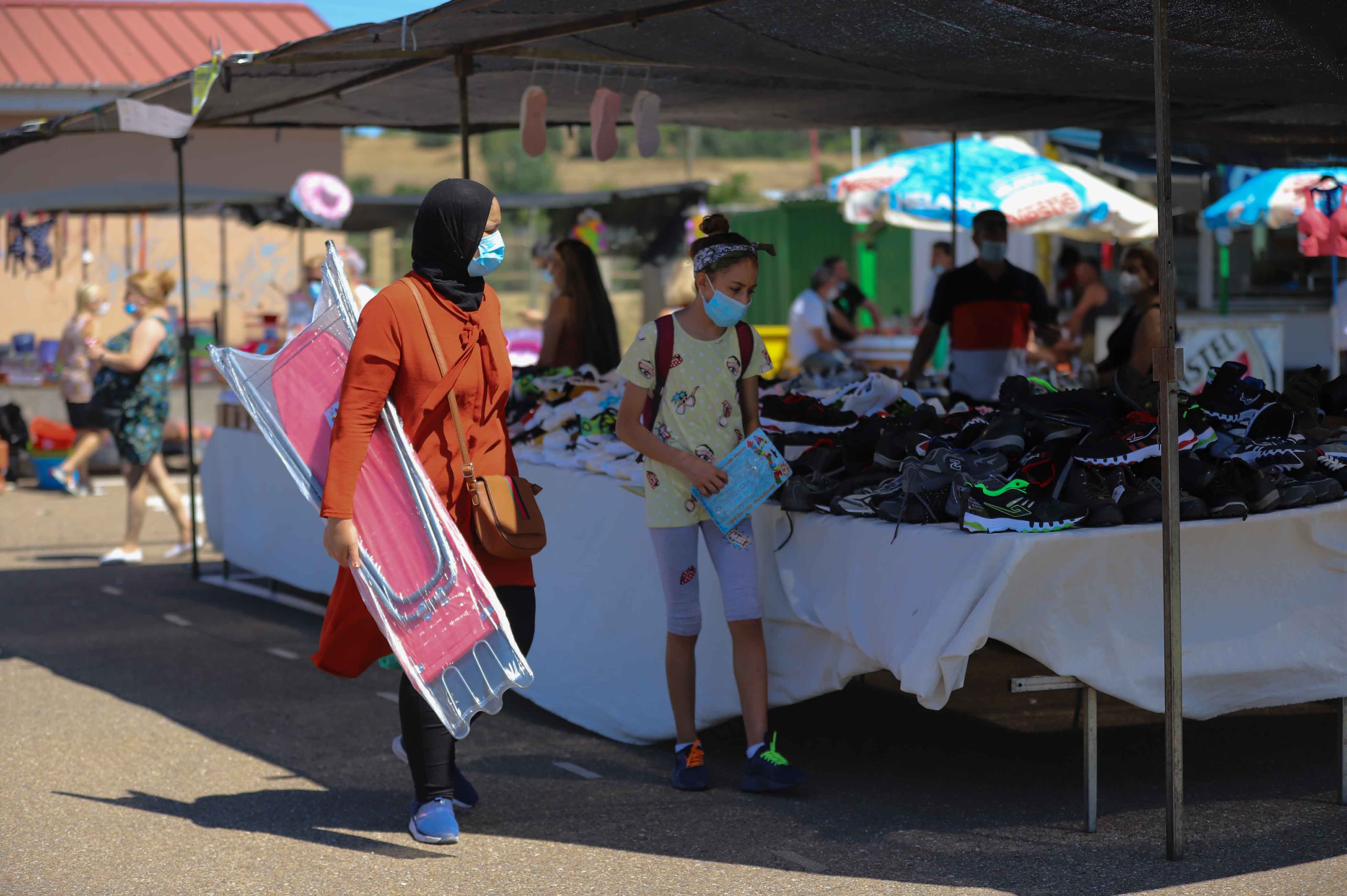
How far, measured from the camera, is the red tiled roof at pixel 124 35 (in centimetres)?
1722

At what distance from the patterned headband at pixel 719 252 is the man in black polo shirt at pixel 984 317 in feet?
10.3

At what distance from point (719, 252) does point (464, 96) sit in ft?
7.71

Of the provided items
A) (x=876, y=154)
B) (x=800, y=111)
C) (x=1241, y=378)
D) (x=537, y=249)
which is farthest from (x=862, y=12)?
(x=876, y=154)

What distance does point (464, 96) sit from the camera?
6332 millimetres

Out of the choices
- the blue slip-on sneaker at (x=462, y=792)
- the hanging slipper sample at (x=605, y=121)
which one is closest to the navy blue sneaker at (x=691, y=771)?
the blue slip-on sneaker at (x=462, y=792)

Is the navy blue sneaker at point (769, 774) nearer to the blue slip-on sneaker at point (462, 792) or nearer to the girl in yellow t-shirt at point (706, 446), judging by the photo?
the girl in yellow t-shirt at point (706, 446)

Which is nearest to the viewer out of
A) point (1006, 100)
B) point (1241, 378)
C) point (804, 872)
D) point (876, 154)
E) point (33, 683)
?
point (804, 872)

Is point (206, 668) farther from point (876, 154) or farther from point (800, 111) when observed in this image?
point (876, 154)

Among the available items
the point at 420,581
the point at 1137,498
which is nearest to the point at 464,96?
the point at 420,581

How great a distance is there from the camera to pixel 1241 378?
5.11 meters

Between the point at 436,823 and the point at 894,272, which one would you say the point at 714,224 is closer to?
the point at 436,823

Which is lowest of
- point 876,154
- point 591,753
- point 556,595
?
point 591,753

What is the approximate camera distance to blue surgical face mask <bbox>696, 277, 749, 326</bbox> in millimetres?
4422

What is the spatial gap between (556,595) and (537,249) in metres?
3.25
